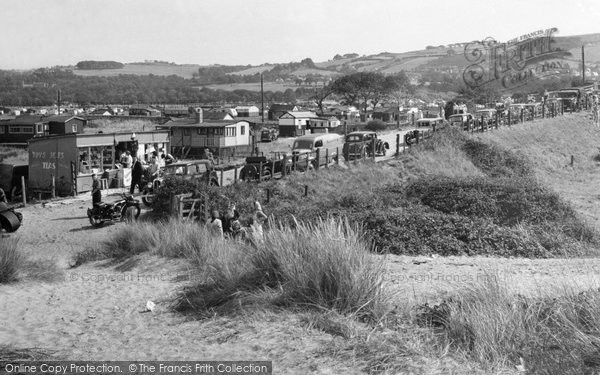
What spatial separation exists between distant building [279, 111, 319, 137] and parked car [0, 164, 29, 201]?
3726 centimetres

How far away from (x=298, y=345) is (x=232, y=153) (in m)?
40.1

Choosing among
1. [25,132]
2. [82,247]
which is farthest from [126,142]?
[25,132]

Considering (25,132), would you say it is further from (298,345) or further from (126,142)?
(298,345)

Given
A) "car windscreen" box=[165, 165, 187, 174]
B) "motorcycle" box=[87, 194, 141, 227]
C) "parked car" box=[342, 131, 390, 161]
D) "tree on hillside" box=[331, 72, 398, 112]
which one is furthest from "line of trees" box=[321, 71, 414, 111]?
"motorcycle" box=[87, 194, 141, 227]

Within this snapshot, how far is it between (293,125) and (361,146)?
1276 inches

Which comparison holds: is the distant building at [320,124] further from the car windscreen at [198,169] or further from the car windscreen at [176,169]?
the car windscreen at [176,169]

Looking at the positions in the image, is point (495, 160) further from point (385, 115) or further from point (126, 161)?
point (385, 115)

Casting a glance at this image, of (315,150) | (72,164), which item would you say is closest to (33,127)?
(72,164)

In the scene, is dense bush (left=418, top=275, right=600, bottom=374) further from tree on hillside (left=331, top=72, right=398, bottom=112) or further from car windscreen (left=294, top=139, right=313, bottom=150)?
tree on hillside (left=331, top=72, right=398, bottom=112)

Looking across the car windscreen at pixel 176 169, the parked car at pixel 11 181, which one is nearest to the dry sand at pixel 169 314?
the car windscreen at pixel 176 169

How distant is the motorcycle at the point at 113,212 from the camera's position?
728 inches

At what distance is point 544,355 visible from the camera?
21.9 feet

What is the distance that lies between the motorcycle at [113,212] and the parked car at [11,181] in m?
8.52

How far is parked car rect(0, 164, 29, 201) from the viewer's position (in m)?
25.8
